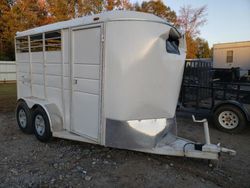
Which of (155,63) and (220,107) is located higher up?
(155,63)

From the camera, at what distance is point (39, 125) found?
4.86 meters

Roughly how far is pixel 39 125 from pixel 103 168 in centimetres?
194

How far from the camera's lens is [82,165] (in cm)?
379

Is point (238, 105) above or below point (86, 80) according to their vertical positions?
below

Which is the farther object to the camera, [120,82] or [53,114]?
[53,114]

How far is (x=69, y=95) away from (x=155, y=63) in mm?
1746

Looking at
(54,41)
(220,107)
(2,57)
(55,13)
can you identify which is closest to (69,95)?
(54,41)

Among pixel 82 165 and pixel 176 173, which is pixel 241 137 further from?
pixel 82 165

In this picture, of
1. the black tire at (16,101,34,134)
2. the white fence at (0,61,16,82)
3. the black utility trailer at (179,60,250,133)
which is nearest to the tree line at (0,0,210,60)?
the white fence at (0,61,16,82)

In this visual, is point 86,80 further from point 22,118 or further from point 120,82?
point 22,118

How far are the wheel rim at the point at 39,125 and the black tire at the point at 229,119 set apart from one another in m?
4.08

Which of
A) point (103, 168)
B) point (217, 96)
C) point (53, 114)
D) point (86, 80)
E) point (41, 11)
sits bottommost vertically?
point (103, 168)

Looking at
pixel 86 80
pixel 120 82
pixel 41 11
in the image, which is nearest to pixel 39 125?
pixel 86 80

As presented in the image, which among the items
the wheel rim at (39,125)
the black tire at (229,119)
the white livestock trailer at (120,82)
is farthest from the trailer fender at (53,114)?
the black tire at (229,119)
